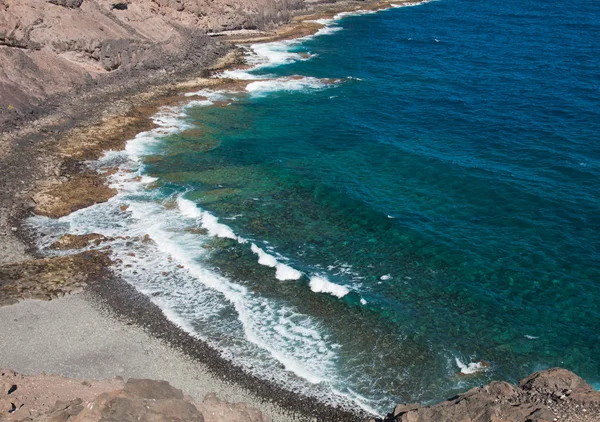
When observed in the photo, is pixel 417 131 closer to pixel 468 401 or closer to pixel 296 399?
pixel 296 399

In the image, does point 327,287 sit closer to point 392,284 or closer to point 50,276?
point 392,284

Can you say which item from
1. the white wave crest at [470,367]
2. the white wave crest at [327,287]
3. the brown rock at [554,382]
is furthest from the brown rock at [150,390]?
the white wave crest at [327,287]

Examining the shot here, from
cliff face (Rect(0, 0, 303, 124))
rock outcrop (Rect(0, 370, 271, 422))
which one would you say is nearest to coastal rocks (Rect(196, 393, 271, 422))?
rock outcrop (Rect(0, 370, 271, 422))

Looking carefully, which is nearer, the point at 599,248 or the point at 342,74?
the point at 599,248

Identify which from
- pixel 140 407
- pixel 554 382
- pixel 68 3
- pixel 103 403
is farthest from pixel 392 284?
pixel 68 3

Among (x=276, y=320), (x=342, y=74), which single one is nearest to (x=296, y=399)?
(x=276, y=320)

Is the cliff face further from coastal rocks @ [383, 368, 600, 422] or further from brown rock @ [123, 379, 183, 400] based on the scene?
coastal rocks @ [383, 368, 600, 422]
